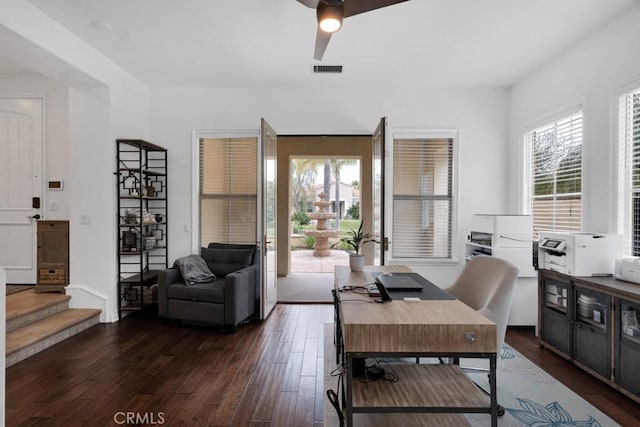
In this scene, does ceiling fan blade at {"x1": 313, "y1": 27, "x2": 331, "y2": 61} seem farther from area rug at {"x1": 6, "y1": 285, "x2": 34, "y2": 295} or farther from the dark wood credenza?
area rug at {"x1": 6, "y1": 285, "x2": 34, "y2": 295}

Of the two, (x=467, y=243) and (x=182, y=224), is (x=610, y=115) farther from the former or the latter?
(x=182, y=224)

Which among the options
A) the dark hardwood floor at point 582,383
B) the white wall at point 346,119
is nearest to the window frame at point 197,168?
the white wall at point 346,119

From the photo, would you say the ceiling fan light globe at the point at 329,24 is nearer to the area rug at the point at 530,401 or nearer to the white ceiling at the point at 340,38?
the white ceiling at the point at 340,38

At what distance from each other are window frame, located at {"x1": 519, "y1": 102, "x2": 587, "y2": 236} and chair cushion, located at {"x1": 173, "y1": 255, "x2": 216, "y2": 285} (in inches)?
148

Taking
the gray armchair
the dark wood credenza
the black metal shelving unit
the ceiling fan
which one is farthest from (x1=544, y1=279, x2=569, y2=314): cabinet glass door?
the black metal shelving unit

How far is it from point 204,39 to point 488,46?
8.97ft

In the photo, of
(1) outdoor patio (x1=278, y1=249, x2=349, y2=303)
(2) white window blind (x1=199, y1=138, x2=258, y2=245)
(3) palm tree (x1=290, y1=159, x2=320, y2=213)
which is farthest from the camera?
(3) palm tree (x1=290, y1=159, x2=320, y2=213)

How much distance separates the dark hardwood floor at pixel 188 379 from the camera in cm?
214

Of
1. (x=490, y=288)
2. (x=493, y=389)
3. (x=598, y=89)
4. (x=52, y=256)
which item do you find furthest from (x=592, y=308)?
(x=52, y=256)

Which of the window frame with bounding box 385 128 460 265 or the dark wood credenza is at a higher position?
the window frame with bounding box 385 128 460 265

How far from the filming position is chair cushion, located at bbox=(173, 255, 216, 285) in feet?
12.3

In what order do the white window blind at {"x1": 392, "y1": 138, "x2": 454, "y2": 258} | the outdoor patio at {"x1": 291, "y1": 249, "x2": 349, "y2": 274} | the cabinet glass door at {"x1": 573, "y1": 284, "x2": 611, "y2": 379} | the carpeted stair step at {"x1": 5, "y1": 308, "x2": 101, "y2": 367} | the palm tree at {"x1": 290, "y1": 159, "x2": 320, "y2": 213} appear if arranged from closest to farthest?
the cabinet glass door at {"x1": 573, "y1": 284, "x2": 611, "y2": 379}, the carpeted stair step at {"x1": 5, "y1": 308, "x2": 101, "y2": 367}, the white window blind at {"x1": 392, "y1": 138, "x2": 454, "y2": 258}, the outdoor patio at {"x1": 291, "y1": 249, "x2": 349, "y2": 274}, the palm tree at {"x1": 290, "y1": 159, "x2": 320, "y2": 213}

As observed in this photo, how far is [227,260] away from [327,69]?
100 inches

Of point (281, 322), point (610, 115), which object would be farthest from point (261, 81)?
point (610, 115)
